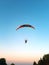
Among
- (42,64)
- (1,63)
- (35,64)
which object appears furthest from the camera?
(1,63)

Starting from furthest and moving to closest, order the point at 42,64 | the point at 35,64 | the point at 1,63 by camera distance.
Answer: the point at 1,63 → the point at 35,64 → the point at 42,64

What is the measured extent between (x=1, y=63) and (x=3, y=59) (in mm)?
5042

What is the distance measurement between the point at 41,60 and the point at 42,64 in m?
5.90

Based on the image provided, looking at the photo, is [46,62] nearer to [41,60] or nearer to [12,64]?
[41,60]

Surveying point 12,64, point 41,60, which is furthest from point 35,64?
point 12,64

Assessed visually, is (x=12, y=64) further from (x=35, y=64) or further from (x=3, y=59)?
(x=35, y=64)

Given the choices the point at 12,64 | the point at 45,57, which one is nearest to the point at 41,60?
the point at 45,57

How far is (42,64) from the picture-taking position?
11881cm

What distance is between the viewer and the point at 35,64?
438 ft

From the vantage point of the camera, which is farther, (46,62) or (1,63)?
Result: (1,63)

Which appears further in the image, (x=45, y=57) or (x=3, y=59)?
(x=3, y=59)

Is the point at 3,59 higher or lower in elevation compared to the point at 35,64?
higher

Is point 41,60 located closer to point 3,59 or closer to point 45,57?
point 45,57

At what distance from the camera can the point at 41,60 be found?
12450 cm
